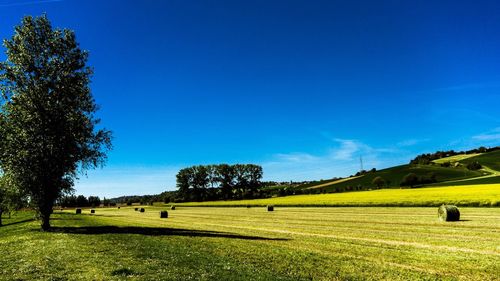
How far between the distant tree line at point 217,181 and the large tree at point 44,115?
148361 mm

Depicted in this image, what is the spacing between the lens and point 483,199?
164ft

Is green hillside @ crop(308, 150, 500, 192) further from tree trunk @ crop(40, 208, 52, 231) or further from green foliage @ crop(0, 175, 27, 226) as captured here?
green foliage @ crop(0, 175, 27, 226)

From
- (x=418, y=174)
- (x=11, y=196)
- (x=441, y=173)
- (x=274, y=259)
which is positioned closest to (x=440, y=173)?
(x=441, y=173)

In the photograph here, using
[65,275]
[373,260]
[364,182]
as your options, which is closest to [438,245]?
[373,260]

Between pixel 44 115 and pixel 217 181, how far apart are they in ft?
511

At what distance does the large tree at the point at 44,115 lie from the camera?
3556 cm

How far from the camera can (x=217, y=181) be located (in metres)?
191

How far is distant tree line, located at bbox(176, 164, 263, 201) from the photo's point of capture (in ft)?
618

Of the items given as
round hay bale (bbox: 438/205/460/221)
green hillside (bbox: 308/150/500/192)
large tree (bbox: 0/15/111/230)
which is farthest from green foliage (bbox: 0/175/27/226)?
green hillside (bbox: 308/150/500/192)

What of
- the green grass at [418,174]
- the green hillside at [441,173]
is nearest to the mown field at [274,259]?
the green hillside at [441,173]

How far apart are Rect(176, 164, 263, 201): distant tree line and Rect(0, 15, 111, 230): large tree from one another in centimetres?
14836

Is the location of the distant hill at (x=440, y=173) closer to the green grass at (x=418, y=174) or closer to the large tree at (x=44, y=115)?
the green grass at (x=418, y=174)

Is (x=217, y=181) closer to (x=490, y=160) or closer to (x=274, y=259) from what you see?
(x=490, y=160)

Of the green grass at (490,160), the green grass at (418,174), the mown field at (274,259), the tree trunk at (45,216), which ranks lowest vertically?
the mown field at (274,259)
